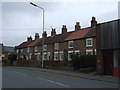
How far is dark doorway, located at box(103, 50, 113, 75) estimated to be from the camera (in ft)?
74.6

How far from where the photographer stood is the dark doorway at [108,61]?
74.6ft

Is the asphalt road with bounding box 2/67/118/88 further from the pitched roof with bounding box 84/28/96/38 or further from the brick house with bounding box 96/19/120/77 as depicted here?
the pitched roof with bounding box 84/28/96/38

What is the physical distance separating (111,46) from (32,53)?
3944cm

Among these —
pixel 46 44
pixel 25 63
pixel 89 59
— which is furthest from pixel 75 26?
pixel 89 59

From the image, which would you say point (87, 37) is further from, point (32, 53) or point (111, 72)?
point (32, 53)

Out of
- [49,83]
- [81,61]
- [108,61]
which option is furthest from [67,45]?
[49,83]

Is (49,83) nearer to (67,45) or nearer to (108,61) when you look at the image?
(108,61)

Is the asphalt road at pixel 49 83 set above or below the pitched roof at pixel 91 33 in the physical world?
below

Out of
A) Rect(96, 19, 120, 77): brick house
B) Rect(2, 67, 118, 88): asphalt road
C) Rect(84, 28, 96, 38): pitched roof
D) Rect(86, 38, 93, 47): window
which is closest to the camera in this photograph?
Rect(2, 67, 118, 88): asphalt road

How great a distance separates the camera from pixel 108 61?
75.8ft

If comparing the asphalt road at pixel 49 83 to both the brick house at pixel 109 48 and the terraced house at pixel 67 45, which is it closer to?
the brick house at pixel 109 48

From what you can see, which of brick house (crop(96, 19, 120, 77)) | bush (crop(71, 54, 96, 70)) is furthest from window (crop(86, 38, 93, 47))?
brick house (crop(96, 19, 120, 77))

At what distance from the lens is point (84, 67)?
96.6ft

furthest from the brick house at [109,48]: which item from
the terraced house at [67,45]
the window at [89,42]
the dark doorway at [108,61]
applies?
the window at [89,42]
